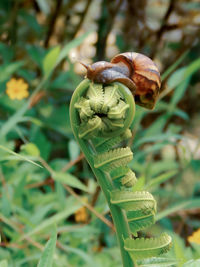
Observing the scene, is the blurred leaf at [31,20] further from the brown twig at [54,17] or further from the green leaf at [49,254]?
the green leaf at [49,254]

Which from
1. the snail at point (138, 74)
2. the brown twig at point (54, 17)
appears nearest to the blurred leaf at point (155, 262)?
the snail at point (138, 74)

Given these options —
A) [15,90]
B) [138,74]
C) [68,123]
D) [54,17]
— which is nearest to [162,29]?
[54,17]

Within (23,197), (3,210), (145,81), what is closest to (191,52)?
(23,197)

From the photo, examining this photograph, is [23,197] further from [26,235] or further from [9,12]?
[9,12]

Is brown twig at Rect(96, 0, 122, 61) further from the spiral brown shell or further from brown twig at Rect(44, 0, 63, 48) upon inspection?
the spiral brown shell

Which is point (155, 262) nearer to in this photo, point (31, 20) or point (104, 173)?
point (104, 173)

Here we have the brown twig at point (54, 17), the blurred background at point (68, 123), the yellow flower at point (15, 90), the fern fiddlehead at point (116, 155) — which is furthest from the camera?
the brown twig at point (54, 17)
